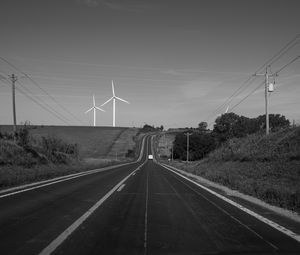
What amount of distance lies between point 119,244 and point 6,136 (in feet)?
146

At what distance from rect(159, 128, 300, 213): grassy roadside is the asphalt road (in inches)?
108

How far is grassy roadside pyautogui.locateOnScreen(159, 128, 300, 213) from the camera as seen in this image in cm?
1631

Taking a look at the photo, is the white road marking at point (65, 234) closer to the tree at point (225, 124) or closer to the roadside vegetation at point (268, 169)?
the roadside vegetation at point (268, 169)

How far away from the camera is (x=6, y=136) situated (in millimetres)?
49625

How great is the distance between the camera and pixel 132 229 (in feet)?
30.8

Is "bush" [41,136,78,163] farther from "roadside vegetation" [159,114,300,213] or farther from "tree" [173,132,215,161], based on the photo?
"tree" [173,132,215,161]

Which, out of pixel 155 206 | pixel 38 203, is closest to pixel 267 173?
pixel 155 206

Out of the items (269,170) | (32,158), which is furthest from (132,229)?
(32,158)

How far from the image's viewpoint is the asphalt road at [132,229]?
7.57 meters

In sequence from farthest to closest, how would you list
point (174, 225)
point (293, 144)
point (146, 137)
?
point (146, 137) < point (293, 144) < point (174, 225)

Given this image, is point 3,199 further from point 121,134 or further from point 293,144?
point 121,134

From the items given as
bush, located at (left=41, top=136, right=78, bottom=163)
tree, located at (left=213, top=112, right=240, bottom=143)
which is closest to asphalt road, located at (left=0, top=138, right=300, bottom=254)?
bush, located at (left=41, top=136, right=78, bottom=163)

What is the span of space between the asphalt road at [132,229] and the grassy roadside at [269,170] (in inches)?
108

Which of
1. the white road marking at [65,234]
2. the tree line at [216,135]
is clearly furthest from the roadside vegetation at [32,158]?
the tree line at [216,135]
